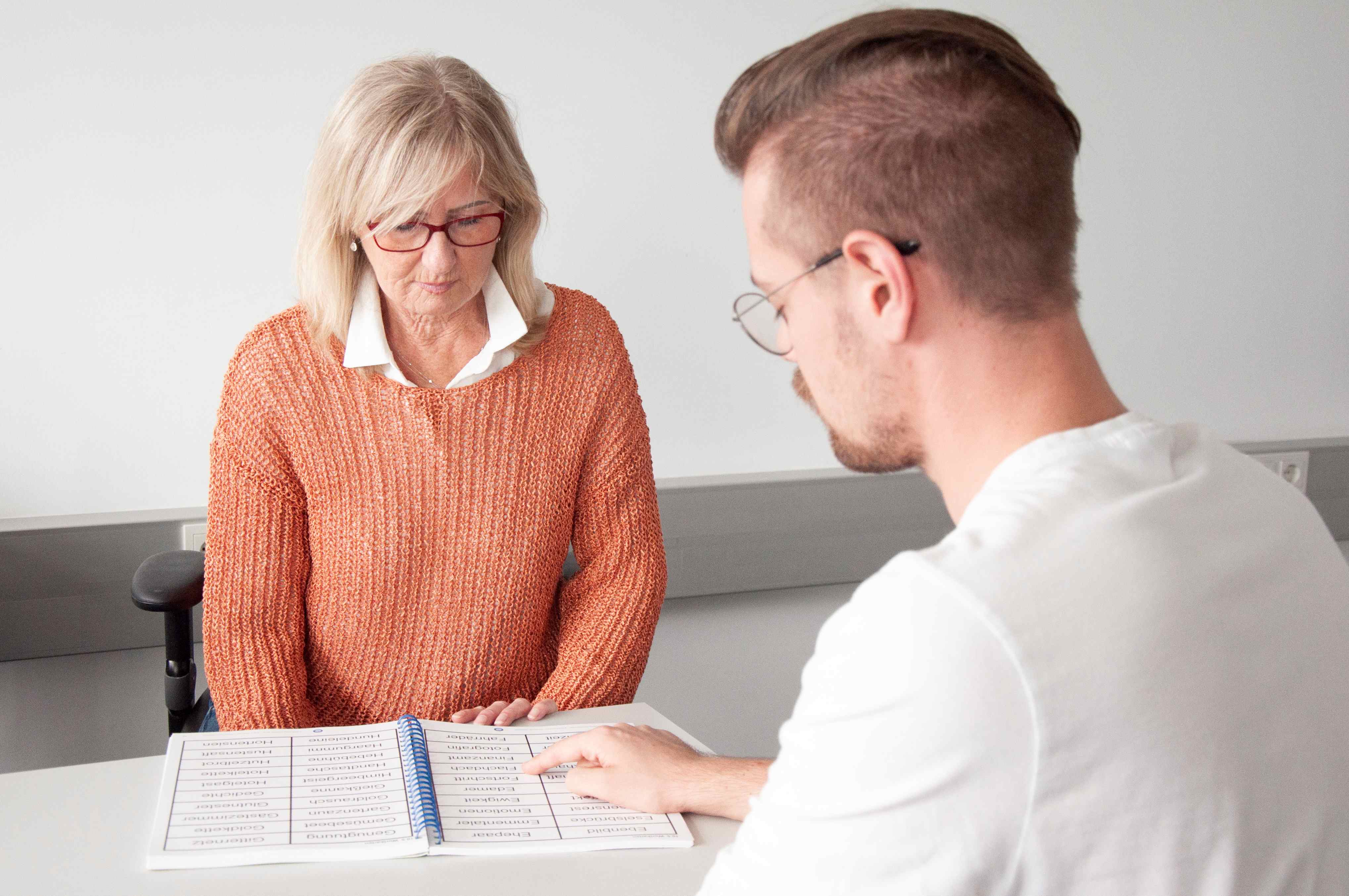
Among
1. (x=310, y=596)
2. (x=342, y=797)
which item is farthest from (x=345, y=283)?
(x=342, y=797)

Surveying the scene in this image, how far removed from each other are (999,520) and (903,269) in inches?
8.2

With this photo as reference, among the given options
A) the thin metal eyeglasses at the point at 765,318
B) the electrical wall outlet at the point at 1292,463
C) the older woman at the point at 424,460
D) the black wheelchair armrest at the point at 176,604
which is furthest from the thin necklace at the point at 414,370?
the electrical wall outlet at the point at 1292,463

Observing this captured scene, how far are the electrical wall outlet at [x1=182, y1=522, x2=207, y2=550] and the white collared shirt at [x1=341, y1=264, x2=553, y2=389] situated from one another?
0.75 meters

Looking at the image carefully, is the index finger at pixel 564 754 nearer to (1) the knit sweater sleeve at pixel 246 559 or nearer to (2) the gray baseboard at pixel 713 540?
(1) the knit sweater sleeve at pixel 246 559

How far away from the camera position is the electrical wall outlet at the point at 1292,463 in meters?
2.82

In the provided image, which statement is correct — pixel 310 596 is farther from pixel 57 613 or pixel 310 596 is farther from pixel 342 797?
pixel 57 613

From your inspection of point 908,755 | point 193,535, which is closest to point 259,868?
point 908,755

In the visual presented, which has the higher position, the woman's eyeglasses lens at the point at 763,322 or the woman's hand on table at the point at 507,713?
the woman's eyeglasses lens at the point at 763,322

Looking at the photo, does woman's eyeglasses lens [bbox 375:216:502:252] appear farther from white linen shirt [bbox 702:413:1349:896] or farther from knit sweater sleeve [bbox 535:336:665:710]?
white linen shirt [bbox 702:413:1349:896]

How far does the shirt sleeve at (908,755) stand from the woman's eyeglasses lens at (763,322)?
31 centimetres

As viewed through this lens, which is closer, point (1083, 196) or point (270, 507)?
point (270, 507)

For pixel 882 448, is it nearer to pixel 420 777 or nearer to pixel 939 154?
pixel 939 154

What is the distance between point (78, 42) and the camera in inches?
76.0

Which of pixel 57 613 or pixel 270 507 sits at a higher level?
pixel 270 507
